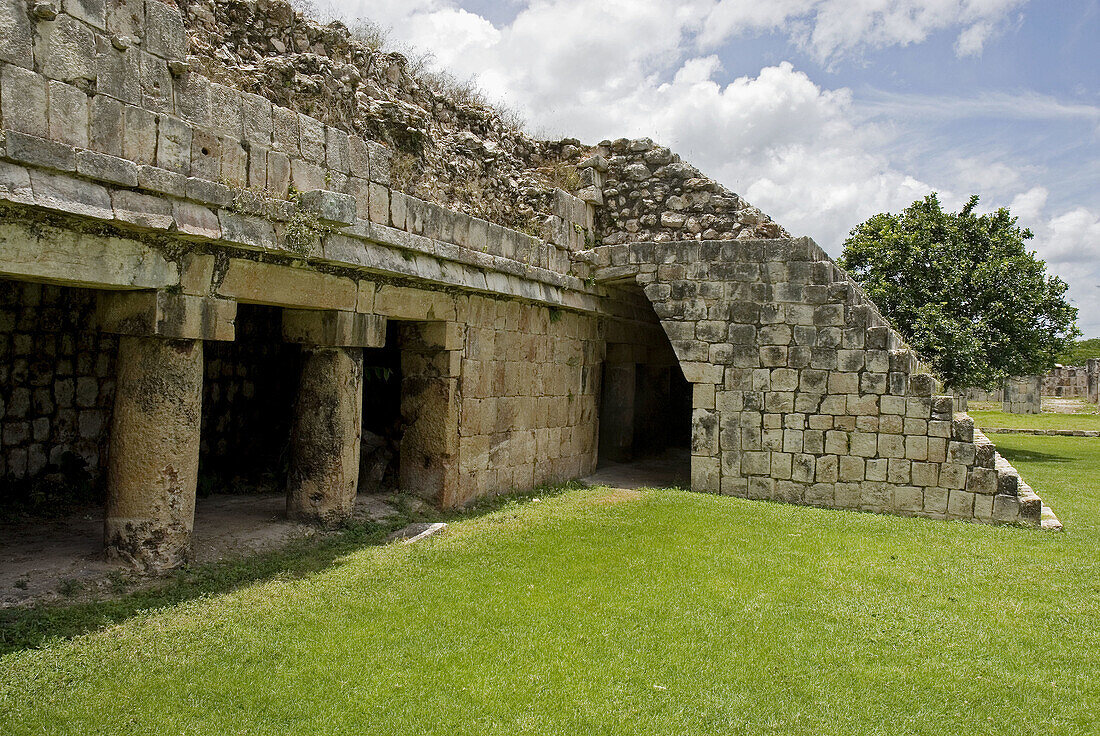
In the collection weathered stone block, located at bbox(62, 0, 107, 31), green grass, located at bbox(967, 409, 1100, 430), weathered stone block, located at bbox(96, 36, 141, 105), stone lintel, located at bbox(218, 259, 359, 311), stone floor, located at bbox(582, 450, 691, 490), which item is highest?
weathered stone block, located at bbox(62, 0, 107, 31)

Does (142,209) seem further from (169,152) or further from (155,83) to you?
(155,83)

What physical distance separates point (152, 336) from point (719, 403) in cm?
735

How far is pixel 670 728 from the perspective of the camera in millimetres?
4094

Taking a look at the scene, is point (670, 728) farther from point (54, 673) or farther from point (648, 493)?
point (648, 493)

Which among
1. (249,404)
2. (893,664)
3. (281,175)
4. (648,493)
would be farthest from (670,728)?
(249,404)

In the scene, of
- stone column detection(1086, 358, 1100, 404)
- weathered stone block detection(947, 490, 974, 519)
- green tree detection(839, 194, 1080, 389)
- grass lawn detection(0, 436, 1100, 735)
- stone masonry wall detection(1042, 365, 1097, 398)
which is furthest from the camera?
stone masonry wall detection(1042, 365, 1097, 398)

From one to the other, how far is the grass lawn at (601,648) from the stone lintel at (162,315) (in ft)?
6.54

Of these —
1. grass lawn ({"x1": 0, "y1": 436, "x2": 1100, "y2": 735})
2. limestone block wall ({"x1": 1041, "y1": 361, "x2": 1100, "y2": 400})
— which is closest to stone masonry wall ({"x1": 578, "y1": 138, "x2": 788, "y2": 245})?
grass lawn ({"x1": 0, "y1": 436, "x2": 1100, "y2": 735})

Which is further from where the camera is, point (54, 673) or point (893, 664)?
point (893, 664)

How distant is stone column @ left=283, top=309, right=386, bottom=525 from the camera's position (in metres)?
7.41

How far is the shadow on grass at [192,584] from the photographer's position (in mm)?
4777

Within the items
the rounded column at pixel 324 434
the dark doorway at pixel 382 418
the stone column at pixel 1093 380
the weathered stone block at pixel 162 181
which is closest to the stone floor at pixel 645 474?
the dark doorway at pixel 382 418

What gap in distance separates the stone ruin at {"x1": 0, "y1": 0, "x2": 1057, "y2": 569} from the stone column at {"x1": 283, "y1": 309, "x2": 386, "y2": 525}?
26mm

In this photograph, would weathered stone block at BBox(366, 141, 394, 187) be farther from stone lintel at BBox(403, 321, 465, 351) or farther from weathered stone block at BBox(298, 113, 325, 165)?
stone lintel at BBox(403, 321, 465, 351)
